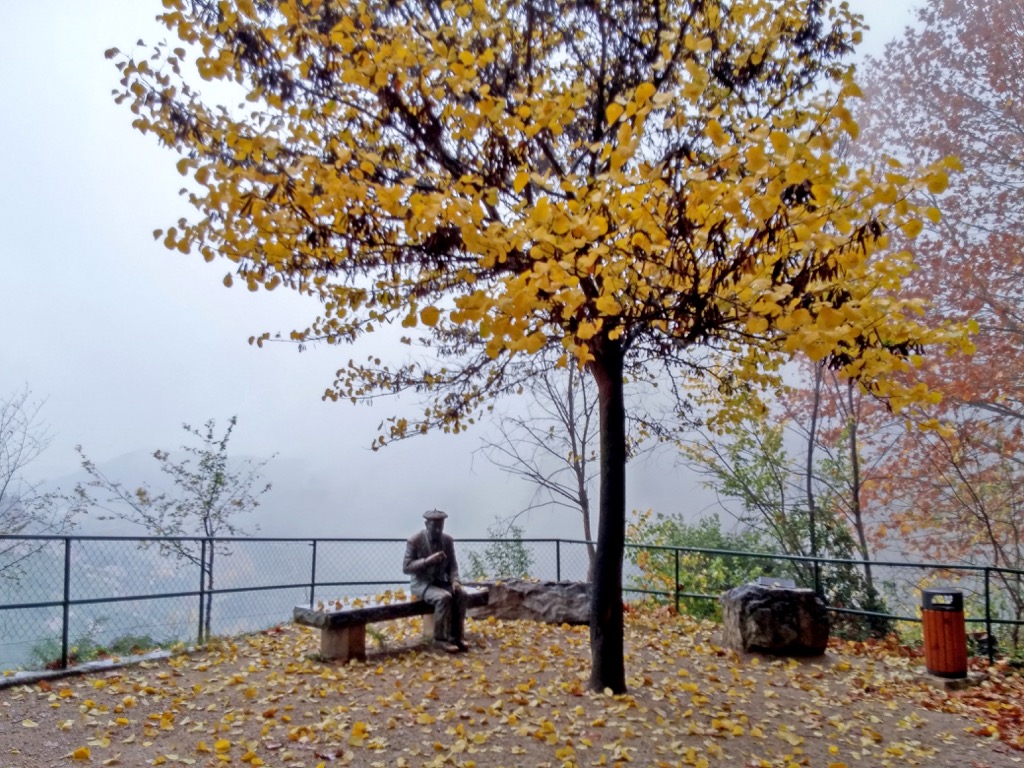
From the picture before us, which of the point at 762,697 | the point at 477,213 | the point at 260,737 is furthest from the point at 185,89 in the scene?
the point at 762,697

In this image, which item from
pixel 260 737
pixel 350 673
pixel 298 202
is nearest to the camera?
pixel 298 202

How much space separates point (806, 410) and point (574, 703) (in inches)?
290

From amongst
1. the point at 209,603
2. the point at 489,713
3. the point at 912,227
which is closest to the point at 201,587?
the point at 209,603

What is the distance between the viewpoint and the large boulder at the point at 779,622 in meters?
7.41

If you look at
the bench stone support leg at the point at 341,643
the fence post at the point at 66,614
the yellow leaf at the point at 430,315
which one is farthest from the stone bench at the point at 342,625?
the yellow leaf at the point at 430,315

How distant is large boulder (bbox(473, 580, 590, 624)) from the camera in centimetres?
888

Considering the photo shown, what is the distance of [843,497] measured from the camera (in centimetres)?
1084

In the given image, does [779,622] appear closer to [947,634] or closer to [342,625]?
[947,634]

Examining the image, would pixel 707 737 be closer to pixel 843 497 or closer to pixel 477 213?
pixel 477 213

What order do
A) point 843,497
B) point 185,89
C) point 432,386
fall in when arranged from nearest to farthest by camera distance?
1. point 185,89
2. point 432,386
3. point 843,497

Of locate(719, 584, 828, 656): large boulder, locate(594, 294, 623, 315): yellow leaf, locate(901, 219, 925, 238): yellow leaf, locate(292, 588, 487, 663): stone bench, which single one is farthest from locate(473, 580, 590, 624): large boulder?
locate(901, 219, 925, 238): yellow leaf

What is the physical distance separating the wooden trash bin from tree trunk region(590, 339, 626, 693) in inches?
119

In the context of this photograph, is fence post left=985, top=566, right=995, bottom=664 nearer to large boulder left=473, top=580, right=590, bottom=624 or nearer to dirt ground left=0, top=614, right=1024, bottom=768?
dirt ground left=0, top=614, right=1024, bottom=768

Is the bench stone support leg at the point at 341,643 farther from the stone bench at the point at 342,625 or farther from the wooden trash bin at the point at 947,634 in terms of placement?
the wooden trash bin at the point at 947,634
